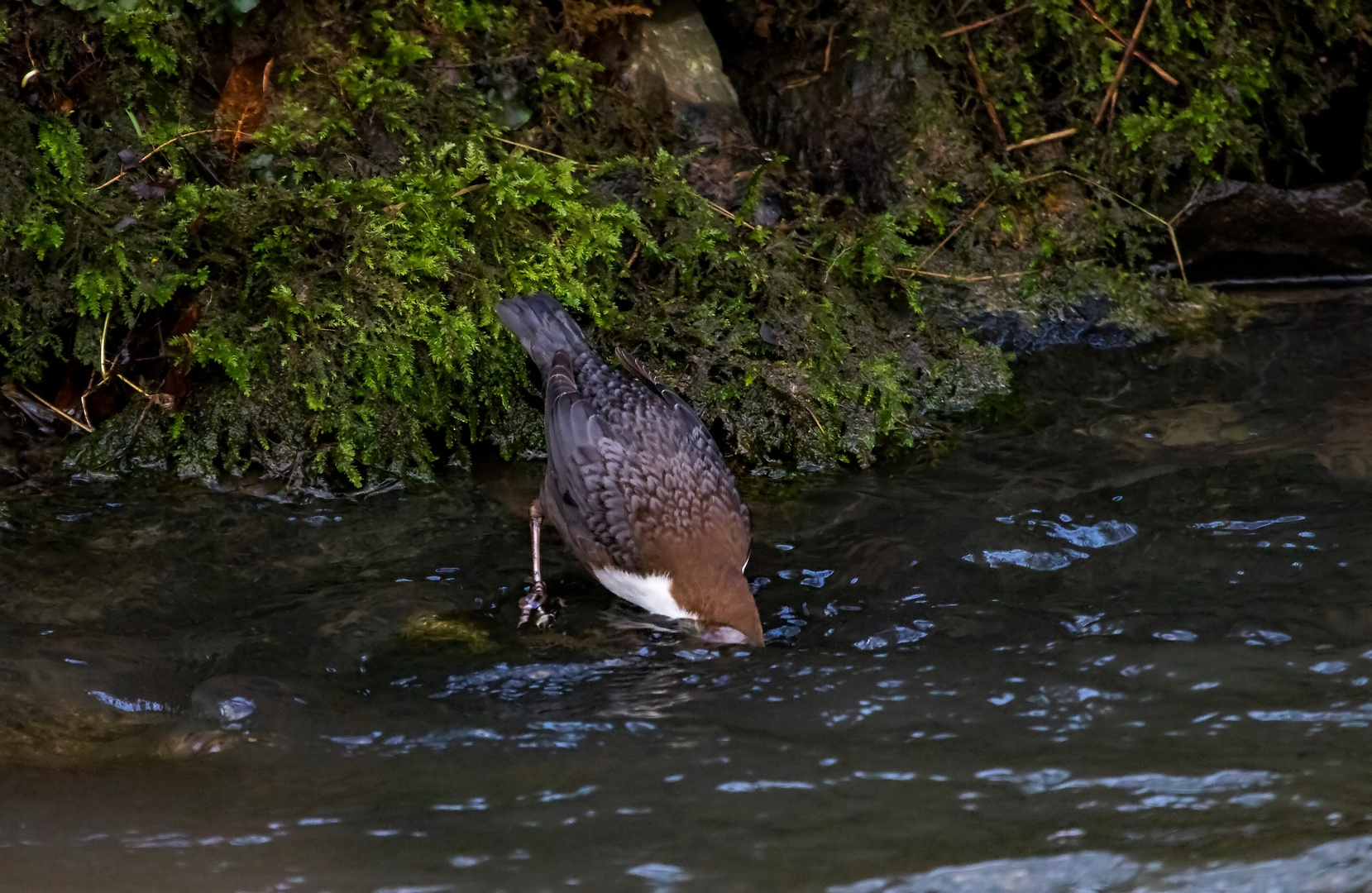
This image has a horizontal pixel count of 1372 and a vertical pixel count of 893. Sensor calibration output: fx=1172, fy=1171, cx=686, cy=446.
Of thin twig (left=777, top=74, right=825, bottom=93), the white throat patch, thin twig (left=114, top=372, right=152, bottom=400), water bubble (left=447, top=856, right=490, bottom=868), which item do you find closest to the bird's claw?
the white throat patch

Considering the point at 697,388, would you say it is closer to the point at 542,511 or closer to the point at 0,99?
the point at 542,511

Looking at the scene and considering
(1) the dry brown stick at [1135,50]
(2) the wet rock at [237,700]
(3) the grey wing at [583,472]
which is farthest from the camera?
A: (1) the dry brown stick at [1135,50]

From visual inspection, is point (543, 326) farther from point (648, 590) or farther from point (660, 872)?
point (660, 872)

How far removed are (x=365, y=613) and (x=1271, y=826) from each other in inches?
98.9

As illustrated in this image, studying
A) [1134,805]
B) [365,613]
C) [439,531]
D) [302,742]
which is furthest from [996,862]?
[439,531]

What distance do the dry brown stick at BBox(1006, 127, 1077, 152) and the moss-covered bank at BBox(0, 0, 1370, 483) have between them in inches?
1.1

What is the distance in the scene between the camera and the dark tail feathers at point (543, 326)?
4332 millimetres

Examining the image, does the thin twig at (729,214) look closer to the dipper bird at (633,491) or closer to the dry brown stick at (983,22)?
the dipper bird at (633,491)

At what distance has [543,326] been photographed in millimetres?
4336

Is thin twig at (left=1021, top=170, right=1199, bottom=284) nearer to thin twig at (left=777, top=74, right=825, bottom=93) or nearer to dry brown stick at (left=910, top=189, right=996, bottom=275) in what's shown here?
dry brown stick at (left=910, top=189, right=996, bottom=275)

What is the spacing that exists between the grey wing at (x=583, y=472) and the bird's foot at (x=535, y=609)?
0.24 meters

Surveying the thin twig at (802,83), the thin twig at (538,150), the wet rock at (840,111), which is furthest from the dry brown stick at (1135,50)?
the thin twig at (538,150)

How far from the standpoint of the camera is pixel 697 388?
469 centimetres

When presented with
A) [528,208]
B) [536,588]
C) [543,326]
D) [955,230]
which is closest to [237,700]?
[536,588]
